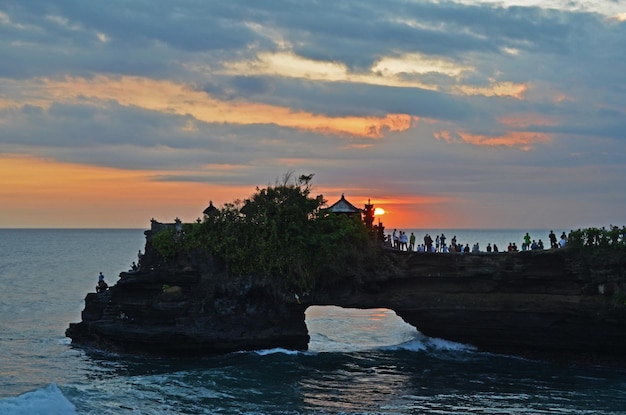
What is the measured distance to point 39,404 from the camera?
24.2m

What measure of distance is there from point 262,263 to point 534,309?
12.9m

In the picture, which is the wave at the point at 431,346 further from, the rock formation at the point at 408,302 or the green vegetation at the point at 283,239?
the green vegetation at the point at 283,239

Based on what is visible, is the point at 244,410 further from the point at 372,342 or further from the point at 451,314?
the point at 372,342

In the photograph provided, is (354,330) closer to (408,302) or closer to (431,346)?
(431,346)

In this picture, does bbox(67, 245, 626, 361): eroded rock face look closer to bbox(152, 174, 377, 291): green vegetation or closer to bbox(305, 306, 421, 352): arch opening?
bbox(152, 174, 377, 291): green vegetation

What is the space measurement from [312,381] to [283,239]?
25.6ft

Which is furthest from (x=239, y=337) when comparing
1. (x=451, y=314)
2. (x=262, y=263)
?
(x=451, y=314)

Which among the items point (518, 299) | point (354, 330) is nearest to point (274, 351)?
point (518, 299)

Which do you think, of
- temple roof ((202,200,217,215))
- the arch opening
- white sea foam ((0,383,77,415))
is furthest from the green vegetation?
white sea foam ((0,383,77,415))

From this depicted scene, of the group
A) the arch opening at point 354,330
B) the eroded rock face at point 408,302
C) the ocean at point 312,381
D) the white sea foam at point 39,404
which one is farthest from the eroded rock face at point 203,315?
the white sea foam at point 39,404

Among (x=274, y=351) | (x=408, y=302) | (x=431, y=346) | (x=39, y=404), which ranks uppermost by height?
(x=408, y=302)

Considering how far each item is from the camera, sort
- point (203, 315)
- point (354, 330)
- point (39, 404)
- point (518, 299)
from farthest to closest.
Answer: point (354, 330), point (203, 315), point (518, 299), point (39, 404)

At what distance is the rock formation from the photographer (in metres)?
34.3

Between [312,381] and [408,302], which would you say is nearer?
[312,381]
